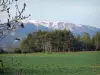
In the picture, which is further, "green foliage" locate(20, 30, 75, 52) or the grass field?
"green foliage" locate(20, 30, 75, 52)

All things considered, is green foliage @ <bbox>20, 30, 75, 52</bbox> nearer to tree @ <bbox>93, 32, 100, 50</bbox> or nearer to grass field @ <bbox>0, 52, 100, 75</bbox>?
tree @ <bbox>93, 32, 100, 50</bbox>

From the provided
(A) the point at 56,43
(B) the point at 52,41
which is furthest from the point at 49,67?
(B) the point at 52,41

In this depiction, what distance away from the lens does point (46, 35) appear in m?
118

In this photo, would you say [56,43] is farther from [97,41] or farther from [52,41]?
[97,41]

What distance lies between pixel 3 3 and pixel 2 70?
118cm

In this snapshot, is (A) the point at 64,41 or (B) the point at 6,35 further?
(A) the point at 64,41

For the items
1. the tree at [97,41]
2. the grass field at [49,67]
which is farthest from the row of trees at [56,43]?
the grass field at [49,67]

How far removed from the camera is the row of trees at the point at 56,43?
11124 cm

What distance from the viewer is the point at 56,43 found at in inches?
4505

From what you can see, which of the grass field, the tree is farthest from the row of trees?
the grass field

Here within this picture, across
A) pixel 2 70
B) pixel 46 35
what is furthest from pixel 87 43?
pixel 2 70

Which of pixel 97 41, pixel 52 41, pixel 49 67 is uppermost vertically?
pixel 49 67

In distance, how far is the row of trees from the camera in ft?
365

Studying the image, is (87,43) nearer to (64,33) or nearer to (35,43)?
(64,33)
